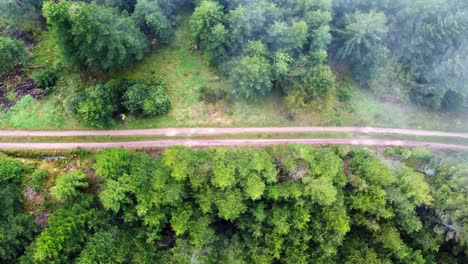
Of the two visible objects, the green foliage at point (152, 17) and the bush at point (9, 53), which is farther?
the green foliage at point (152, 17)

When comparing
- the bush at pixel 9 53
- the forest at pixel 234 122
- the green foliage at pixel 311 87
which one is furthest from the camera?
the bush at pixel 9 53

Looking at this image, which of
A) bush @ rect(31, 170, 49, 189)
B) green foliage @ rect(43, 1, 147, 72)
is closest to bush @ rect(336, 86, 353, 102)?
green foliage @ rect(43, 1, 147, 72)

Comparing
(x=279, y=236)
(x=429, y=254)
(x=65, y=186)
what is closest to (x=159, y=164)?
(x=65, y=186)

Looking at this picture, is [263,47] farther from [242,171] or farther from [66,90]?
[66,90]

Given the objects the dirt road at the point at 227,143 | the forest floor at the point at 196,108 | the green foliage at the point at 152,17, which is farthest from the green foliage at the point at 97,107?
the green foliage at the point at 152,17

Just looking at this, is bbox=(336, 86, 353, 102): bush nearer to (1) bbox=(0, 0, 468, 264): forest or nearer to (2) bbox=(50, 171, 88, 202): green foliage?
(1) bbox=(0, 0, 468, 264): forest

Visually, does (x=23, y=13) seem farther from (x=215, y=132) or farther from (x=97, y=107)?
(x=215, y=132)

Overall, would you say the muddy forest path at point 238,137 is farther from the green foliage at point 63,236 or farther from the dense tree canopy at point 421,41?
→ the green foliage at point 63,236

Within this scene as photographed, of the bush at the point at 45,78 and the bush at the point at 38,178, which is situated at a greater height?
the bush at the point at 45,78

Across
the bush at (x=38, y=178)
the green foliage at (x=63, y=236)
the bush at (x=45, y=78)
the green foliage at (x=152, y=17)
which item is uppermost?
the green foliage at (x=152, y=17)
